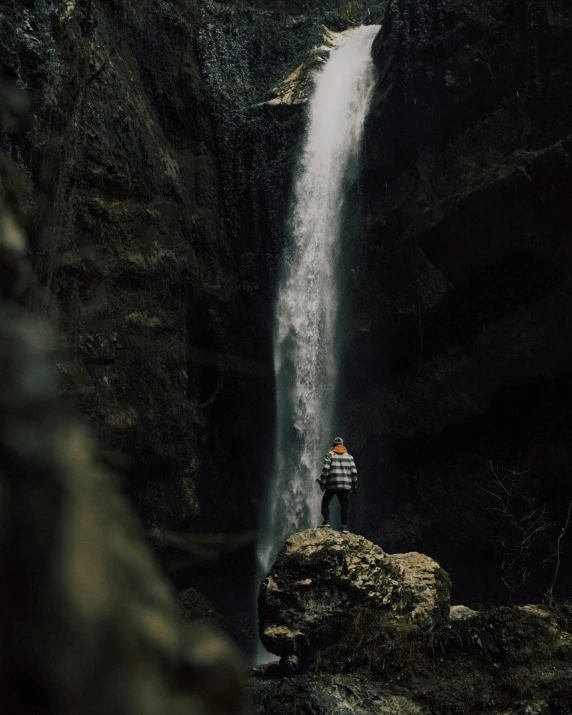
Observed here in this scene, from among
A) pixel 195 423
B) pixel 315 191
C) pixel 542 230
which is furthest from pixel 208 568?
pixel 542 230

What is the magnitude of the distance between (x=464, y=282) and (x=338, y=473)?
6.56 meters

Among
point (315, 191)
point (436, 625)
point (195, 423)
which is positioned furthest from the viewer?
point (315, 191)

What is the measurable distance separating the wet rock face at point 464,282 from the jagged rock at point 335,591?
22.2 feet

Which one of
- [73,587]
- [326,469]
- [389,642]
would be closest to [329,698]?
[389,642]

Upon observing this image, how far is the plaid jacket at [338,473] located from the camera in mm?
10078

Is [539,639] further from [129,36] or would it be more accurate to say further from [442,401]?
[129,36]

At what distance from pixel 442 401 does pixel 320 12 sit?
1154 centimetres

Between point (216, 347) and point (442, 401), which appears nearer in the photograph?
point (442, 401)

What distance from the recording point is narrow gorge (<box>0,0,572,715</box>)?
446 inches

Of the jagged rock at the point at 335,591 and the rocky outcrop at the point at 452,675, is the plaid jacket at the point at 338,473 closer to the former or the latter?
the jagged rock at the point at 335,591

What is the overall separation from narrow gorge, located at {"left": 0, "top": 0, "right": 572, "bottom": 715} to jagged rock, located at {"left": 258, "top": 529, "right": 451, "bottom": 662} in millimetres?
32

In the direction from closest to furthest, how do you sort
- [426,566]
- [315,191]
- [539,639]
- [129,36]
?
[539,639] → [426,566] → [129,36] → [315,191]

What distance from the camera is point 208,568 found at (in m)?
17.3

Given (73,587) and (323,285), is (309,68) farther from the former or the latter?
(73,587)
